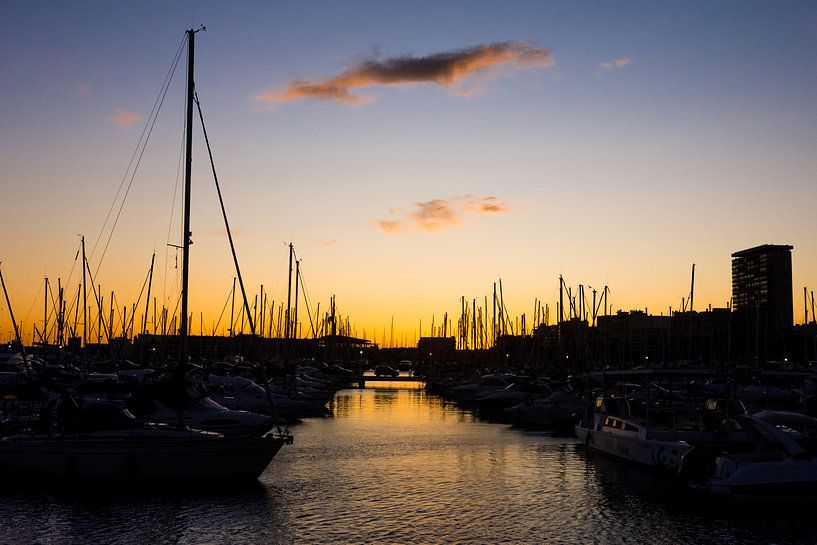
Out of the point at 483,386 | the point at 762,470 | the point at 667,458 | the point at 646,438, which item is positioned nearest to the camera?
the point at 762,470

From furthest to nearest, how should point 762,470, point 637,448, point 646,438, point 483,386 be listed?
point 483,386 < point 637,448 < point 646,438 < point 762,470

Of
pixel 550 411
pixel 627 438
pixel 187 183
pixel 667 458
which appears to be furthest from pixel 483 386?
pixel 187 183

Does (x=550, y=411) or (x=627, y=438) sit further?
(x=550, y=411)

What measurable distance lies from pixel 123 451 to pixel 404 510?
33.6ft

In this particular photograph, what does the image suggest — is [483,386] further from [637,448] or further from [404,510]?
[404,510]

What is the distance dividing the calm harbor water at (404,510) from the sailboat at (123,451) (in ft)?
2.60

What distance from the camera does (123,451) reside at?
28.0 metres

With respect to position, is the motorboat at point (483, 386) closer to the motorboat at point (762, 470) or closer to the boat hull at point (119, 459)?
the motorboat at point (762, 470)

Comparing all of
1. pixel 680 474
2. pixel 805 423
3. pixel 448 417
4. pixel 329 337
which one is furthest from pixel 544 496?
pixel 329 337

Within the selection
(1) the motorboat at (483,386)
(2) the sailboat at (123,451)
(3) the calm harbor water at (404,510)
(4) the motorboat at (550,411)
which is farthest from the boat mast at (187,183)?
(1) the motorboat at (483,386)

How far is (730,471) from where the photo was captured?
26391mm

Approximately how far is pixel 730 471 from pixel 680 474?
5.96 ft

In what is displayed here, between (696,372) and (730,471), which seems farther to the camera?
(696,372)

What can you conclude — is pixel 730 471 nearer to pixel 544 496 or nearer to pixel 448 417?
pixel 544 496
